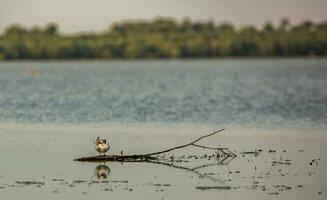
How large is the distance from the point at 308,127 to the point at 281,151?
6440 mm

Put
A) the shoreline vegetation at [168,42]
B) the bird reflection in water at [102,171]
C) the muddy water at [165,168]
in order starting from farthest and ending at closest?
the shoreline vegetation at [168,42], the bird reflection in water at [102,171], the muddy water at [165,168]

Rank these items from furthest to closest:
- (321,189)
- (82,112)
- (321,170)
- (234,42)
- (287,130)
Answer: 1. (234,42)
2. (82,112)
3. (287,130)
4. (321,170)
5. (321,189)

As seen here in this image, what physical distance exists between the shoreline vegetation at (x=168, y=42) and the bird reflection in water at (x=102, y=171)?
121 m

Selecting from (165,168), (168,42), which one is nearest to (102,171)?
(165,168)

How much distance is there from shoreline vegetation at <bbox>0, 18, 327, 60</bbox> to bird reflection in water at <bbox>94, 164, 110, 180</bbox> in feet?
397

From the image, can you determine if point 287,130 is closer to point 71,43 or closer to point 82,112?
point 82,112

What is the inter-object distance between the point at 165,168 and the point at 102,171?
55.4 inches

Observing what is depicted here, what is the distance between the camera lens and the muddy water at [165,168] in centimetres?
1870

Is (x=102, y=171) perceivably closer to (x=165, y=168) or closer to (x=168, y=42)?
(x=165, y=168)

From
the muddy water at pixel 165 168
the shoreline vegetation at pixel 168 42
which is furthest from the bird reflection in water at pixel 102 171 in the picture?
the shoreline vegetation at pixel 168 42

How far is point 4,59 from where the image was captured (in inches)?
6270

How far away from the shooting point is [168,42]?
144375 mm

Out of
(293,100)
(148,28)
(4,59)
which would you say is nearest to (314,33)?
(148,28)

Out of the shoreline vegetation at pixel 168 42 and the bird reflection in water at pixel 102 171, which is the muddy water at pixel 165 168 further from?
the shoreline vegetation at pixel 168 42
